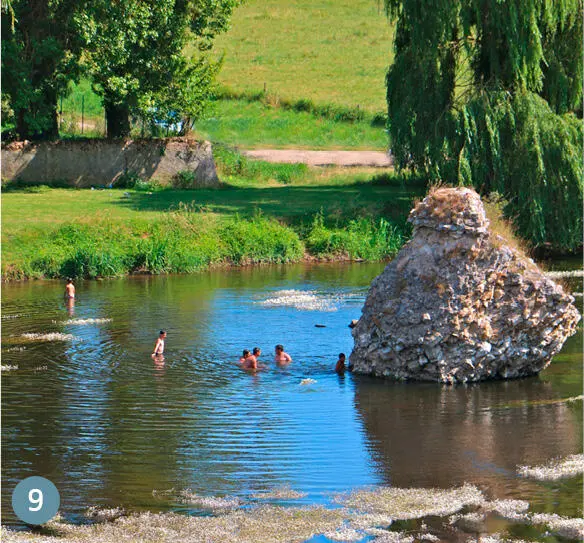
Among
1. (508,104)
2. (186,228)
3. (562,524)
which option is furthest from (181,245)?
(562,524)

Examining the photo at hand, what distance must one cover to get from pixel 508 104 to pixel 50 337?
23548 mm

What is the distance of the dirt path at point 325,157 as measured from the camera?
7225 centimetres

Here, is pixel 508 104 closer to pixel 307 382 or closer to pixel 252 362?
pixel 252 362

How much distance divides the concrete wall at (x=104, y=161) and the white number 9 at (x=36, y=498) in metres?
43.8

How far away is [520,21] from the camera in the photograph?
4722 cm

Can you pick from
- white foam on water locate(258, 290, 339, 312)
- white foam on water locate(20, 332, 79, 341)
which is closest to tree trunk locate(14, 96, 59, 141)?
white foam on water locate(258, 290, 339, 312)

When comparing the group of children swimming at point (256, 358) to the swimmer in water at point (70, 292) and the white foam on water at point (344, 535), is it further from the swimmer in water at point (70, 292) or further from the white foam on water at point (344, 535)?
the white foam on water at point (344, 535)

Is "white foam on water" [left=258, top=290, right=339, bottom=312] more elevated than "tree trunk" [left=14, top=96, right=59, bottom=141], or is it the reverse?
"tree trunk" [left=14, top=96, right=59, bottom=141]

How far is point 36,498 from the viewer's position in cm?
1892

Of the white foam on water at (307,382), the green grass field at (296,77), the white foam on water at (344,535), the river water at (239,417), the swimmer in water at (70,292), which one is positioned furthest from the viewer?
the green grass field at (296,77)

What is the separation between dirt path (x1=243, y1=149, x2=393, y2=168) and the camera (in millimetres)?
72250

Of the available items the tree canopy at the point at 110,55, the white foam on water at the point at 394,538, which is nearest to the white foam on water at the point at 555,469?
the white foam on water at the point at 394,538

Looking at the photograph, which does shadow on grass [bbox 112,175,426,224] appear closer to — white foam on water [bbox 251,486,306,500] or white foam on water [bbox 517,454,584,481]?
white foam on water [bbox 517,454,584,481]

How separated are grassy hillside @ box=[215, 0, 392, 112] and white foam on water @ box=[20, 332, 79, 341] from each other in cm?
5664
